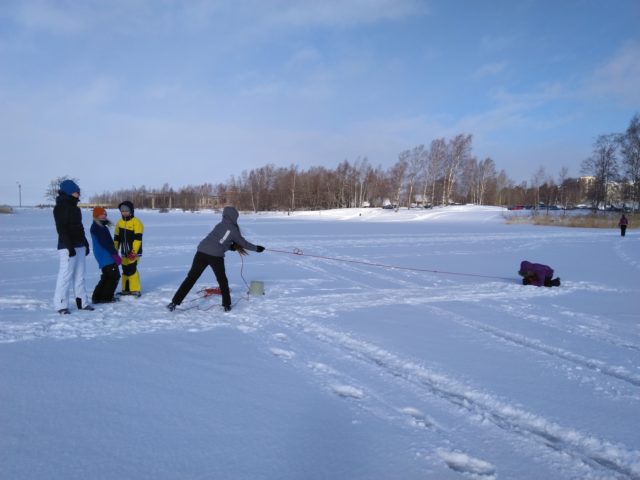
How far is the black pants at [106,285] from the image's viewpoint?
6570 millimetres

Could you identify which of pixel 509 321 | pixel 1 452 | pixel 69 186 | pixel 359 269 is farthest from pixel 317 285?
pixel 1 452

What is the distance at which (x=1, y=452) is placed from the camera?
2588 mm

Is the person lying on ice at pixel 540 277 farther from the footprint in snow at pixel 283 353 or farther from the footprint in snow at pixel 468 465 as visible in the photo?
the footprint in snow at pixel 468 465

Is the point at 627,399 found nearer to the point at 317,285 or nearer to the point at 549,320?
the point at 549,320

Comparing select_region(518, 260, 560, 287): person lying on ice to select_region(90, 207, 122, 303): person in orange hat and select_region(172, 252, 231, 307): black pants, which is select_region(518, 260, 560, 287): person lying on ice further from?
select_region(90, 207, 122, 303): person in orange hat

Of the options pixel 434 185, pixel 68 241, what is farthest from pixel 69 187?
pixel 434 185

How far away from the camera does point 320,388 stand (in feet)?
12.2

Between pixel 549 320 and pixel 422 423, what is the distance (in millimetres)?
4303

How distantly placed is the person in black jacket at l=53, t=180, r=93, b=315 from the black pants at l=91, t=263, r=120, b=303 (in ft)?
1.77

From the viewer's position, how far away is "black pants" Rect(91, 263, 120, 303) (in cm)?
657

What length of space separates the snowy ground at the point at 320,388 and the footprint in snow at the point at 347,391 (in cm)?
2

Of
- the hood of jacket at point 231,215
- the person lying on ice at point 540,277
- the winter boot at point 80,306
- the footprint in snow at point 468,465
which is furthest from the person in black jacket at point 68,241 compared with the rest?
the person lying on ice at point 540,277

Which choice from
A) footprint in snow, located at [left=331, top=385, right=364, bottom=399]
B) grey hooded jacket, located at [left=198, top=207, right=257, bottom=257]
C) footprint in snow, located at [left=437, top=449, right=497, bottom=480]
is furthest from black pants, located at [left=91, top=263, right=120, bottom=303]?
footprint in snow, located at [left=437, top=449, right=497, bottom=480]

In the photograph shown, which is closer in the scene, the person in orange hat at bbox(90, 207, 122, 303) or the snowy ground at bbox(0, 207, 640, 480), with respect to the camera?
the snowy ground at bbox(0, 207, 640, 480)
